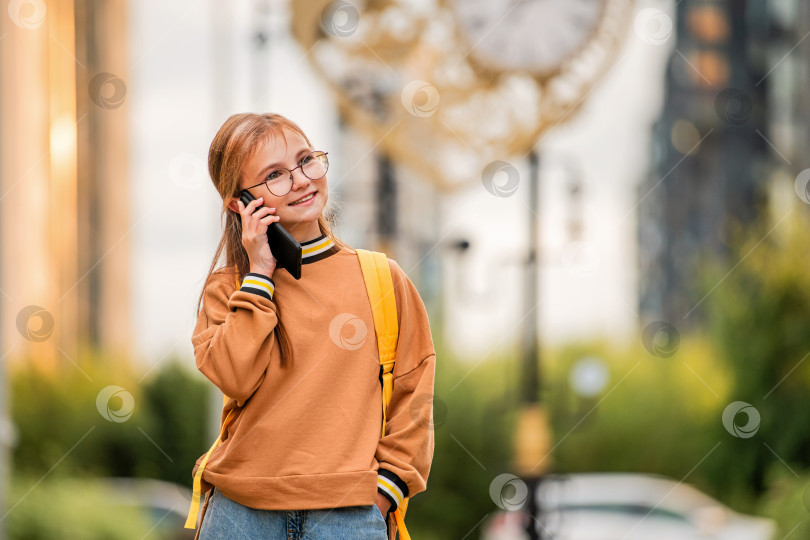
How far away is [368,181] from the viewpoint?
A: 1068 centimetres

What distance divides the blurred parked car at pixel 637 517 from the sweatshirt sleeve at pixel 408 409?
4574mm

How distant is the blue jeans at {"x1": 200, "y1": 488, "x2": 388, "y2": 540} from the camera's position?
1587 millimetres

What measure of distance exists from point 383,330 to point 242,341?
0.86 ft

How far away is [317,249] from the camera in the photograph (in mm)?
1724

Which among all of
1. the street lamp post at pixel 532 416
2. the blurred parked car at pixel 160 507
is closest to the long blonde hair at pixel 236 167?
the street lamp post at pixel 532 416

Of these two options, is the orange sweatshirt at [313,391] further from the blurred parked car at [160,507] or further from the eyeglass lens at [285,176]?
the blurred parked car at [160,507]

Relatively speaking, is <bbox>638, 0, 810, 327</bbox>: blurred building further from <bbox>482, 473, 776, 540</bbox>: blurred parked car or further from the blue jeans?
the blue jeans

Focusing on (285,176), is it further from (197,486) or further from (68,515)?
(68,515)

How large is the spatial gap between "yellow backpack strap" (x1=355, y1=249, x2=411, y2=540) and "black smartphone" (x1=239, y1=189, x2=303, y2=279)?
0.14m

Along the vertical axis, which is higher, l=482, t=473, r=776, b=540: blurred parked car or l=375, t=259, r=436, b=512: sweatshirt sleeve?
l=375, t=259, r=436, b=512: sweatshirt sleeve

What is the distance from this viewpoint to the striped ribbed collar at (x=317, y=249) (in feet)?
5.61

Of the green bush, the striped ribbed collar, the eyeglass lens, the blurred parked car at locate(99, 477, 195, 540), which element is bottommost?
the blurred parked car at locate(99, 477, 195, 540)

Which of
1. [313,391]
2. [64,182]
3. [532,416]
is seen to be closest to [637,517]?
[532,416]

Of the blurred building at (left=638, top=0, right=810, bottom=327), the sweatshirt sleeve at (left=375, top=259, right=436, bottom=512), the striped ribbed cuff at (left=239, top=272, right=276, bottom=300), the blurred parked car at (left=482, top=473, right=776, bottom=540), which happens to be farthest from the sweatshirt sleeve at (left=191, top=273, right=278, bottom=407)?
the blurred building at (left=638, top=0, right=810, bottom=327)
